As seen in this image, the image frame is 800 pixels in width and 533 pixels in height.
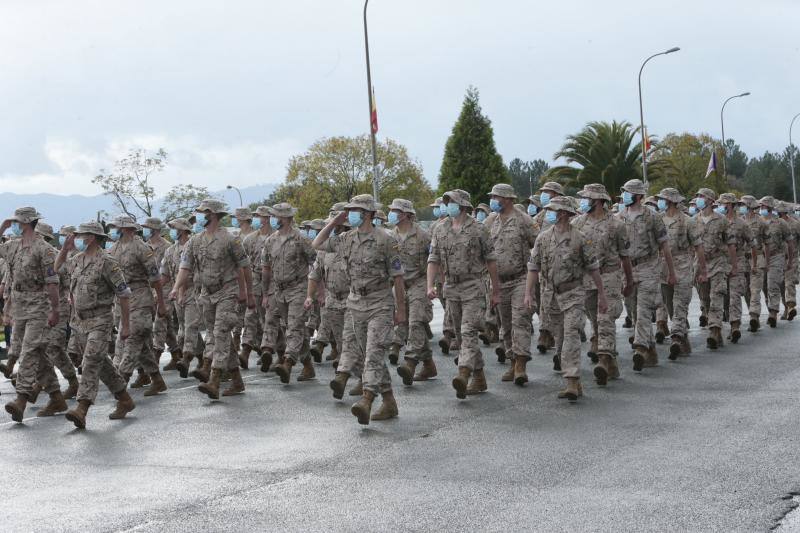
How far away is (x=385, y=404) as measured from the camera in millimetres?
10203

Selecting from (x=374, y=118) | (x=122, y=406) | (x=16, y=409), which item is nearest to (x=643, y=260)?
(x=122, y=406)

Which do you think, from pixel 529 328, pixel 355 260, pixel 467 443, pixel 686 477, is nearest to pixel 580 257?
pixel 529 328

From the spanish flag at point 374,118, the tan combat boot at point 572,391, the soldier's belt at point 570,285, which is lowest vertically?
the tan combat boot at point 572,391

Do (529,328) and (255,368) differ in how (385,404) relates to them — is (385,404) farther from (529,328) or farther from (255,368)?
(255,368)

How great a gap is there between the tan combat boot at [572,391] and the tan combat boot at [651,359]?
250 centimetres

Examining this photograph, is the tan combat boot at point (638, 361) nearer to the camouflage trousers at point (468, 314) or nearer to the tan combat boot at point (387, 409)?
the camouflage trousers at point (468, 314)

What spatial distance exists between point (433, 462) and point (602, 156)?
178 ft

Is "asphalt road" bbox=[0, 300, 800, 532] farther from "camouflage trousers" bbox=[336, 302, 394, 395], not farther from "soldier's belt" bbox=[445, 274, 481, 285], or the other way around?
"soldier's belt" bbox=[445, 274, 481, 285]

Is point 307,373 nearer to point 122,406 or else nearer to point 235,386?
point 235,386

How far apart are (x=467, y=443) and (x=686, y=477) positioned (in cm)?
201

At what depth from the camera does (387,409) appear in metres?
10.2

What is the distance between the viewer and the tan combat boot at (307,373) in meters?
13.6

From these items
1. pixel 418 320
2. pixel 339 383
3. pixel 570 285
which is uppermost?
pixel 570 285

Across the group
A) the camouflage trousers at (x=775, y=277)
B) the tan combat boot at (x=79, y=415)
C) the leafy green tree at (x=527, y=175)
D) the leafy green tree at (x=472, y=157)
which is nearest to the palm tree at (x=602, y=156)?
the leafy green tree at (x=472, y=157)
